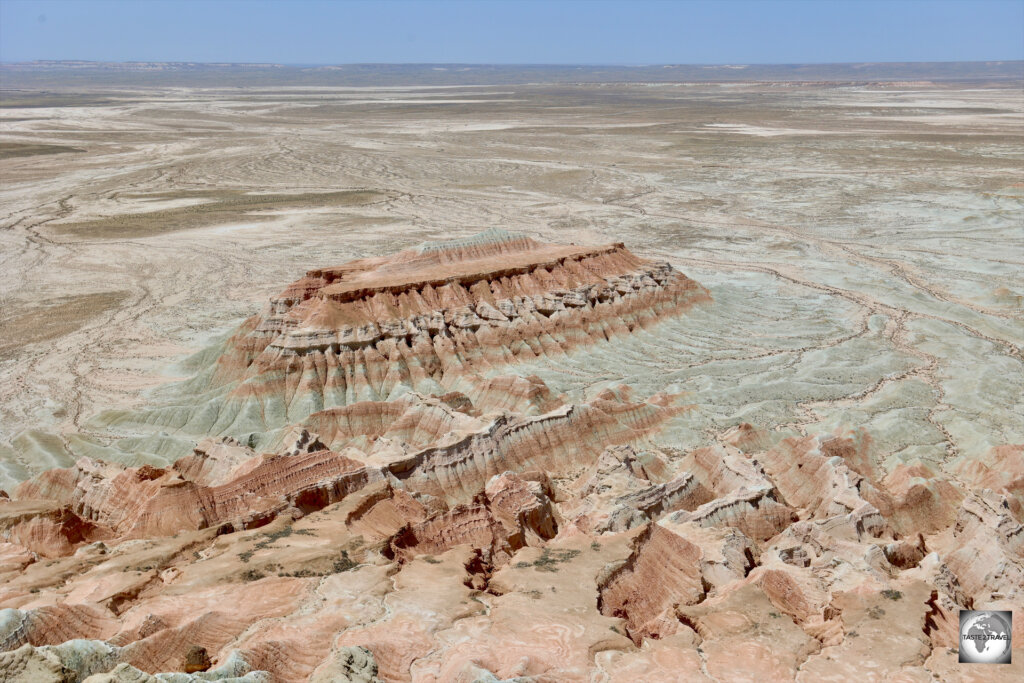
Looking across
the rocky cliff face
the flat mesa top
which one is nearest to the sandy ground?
the rocky cliff face

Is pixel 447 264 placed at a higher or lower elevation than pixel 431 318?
higher

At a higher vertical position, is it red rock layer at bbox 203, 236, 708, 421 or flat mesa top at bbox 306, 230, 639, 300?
flat mesa top at bbox 306, 230, 639, 300

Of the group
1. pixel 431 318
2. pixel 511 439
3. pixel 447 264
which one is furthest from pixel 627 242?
pixel 511 439

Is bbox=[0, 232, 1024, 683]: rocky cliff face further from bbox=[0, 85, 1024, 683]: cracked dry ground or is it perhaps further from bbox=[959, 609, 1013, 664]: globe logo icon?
bbox=[959, 609, 1013, 664]: globe logo icon

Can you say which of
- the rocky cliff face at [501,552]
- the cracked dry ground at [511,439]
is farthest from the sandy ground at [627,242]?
Result: the rocky cliff face at [501,552]

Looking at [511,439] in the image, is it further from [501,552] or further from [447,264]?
[447,264]

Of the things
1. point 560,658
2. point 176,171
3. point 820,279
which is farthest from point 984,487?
point 176,171

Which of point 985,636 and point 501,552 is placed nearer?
point 985,636
